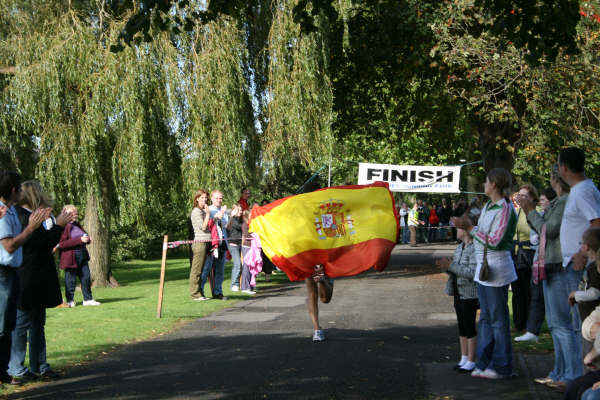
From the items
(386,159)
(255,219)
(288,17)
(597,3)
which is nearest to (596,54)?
(597,3)

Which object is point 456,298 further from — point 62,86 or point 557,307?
point 62,86

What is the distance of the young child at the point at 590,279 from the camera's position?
5.33 metres

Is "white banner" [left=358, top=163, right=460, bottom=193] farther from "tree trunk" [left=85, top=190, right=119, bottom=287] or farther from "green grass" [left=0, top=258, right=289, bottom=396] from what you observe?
"tree trunk" [left=85, top=190, right=119, bottom=287]

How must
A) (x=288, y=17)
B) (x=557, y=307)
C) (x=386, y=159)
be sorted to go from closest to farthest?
(x=557, y=307)
(x=288, y=17)
(x=386, y=159)

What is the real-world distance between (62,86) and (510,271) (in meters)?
13.5

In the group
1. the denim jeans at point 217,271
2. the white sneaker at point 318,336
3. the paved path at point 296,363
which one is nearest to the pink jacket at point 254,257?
the denim jeans at point 217,271

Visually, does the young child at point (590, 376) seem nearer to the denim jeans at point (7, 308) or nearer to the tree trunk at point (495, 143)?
the denim jeans at point (7, 308)

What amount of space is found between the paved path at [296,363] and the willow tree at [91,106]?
652 cm

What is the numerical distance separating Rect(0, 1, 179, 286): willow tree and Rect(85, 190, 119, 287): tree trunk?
0.47 m

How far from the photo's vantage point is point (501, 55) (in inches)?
713

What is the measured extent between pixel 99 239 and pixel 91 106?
3.88m

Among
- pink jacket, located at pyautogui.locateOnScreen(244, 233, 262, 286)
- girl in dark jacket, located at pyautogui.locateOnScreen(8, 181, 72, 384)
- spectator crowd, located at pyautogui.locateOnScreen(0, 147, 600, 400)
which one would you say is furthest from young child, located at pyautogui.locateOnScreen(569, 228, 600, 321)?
pink jacket, located at pyautogui.locateOnScreen(244, 233, 262, 286)

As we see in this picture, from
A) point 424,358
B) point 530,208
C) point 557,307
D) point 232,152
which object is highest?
point 232,152

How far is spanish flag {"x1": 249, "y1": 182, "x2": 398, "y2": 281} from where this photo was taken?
1017 cm
